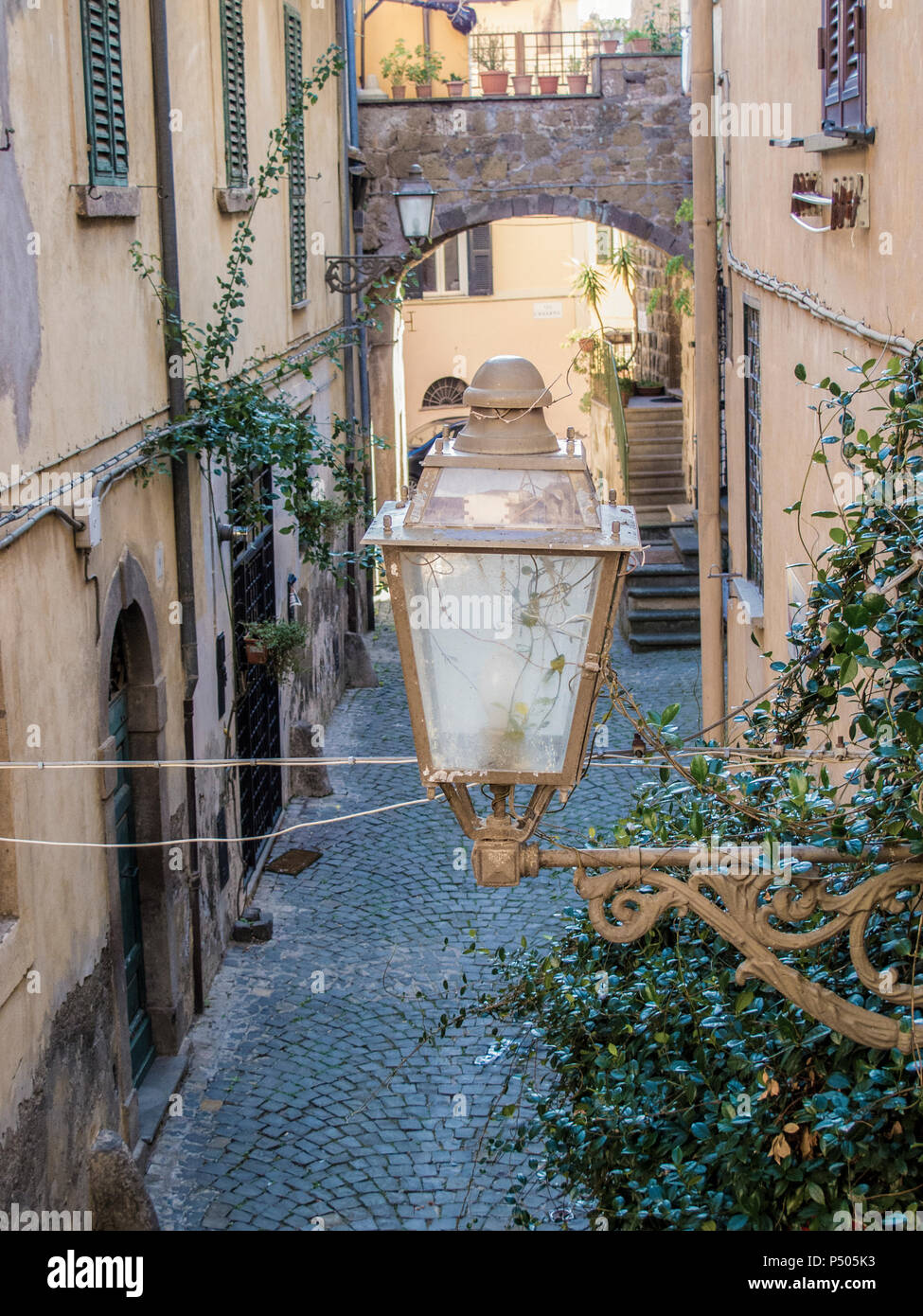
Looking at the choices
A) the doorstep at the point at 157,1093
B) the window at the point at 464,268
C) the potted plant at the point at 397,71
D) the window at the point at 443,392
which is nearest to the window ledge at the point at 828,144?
the doorstep at the point at 157,1093

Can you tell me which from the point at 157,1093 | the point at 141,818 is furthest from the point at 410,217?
the point at 157,1093

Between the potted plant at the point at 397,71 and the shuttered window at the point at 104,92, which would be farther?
the potted plant at the point at 397,71

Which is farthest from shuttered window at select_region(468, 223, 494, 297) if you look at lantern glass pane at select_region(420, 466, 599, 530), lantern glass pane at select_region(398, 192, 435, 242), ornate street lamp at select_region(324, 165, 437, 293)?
lantern glass pane at select_region(420, 466, 599, 530)

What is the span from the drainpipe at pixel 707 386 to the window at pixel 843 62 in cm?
390

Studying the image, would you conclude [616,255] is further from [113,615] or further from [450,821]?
[113,615]

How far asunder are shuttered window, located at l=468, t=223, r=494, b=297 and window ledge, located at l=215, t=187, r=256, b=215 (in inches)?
792

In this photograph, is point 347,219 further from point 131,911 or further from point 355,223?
point 131,911

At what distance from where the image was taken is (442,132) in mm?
16906

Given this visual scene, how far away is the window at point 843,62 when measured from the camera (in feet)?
18.2

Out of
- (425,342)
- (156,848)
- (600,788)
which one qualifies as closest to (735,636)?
(600,788)

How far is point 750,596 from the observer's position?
30.8 feet

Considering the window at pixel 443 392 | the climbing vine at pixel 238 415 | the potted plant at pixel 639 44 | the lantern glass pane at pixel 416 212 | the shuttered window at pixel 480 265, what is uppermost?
the potted plant at pixel 639 44

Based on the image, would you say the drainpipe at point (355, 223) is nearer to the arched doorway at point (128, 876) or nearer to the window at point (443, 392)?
the arched doorway at point (128, 876)

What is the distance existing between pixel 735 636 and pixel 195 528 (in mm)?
4141
